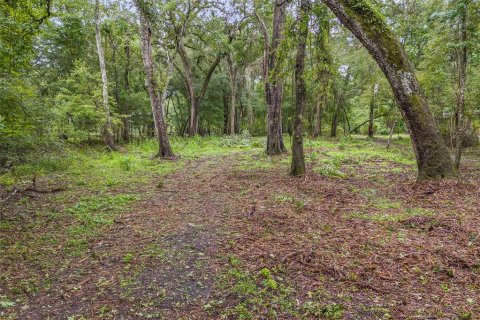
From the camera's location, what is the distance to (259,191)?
6.66 m

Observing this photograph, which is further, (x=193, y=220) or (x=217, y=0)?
(x=217, y=0)

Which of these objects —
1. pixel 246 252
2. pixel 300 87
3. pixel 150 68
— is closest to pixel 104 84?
pixel 150 68

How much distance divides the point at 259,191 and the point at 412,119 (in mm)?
3439

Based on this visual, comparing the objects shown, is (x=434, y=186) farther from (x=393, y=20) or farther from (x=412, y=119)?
(x=393, y=20)

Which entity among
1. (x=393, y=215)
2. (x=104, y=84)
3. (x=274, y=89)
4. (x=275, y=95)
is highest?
(x=104, y=84)

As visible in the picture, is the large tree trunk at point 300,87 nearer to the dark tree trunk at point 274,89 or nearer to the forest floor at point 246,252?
the forest floor at point 246,252

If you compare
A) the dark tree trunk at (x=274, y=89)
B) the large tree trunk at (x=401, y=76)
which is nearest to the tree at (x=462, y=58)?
the large tree trunk at (x=401, y=76)

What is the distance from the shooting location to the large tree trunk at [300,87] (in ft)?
22.4

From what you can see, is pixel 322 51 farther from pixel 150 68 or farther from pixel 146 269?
pixel 150 68

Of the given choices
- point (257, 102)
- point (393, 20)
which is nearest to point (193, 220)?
point (393, 20)

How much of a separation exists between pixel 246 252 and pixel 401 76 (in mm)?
4598

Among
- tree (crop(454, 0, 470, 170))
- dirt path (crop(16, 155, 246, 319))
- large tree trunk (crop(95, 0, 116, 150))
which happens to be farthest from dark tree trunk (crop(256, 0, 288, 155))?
large tree trunk (crop(95, 0, 116, 150))

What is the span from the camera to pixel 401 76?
5.71 metres

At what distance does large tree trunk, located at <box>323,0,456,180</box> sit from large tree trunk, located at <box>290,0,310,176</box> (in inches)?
40.3
